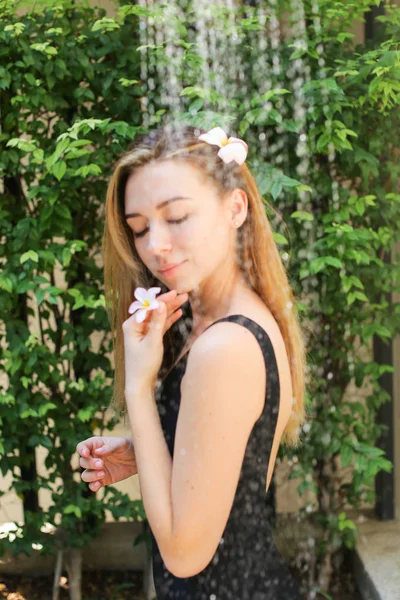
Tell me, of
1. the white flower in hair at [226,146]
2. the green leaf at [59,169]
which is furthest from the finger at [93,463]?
the green leaf at [59,169]

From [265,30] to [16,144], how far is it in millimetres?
1053

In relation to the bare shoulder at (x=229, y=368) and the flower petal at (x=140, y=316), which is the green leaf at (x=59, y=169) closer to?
the flower petal at (x=140, y=316)

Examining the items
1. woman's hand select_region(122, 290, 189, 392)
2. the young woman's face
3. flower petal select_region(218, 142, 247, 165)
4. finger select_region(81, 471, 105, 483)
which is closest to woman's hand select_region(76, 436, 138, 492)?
finger select_region(81, 471, 105, 483)

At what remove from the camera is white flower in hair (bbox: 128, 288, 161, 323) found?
4.10ft

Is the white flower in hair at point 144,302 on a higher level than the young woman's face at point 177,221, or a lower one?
lower

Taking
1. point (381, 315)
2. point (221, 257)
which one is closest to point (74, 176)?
point (381, 315)

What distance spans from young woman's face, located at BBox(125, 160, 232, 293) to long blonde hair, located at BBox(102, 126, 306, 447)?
28mm

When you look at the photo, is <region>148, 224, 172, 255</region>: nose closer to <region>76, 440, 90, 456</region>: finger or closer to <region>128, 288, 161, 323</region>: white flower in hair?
<region>128, 288, 161, 323</region>: white flower in hair

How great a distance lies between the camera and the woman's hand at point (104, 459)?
141 cm

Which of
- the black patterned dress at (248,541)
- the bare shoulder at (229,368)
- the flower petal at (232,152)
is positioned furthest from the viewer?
the flower petal at (232,152)

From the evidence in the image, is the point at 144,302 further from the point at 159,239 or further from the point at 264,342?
the point at 264,342

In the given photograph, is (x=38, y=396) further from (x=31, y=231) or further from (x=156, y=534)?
(x=156, y=534)

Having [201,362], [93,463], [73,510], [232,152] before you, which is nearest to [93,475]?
[93,463]

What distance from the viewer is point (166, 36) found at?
2.86 m
